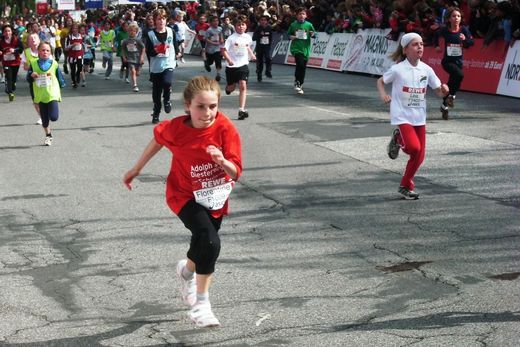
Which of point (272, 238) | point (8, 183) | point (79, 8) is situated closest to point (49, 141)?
point (8, 183)

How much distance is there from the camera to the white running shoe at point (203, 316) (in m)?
5.91

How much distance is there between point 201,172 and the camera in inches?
237

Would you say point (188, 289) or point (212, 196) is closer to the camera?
point (212, 196)

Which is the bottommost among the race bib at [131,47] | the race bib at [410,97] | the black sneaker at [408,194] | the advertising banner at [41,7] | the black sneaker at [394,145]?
the advertising banner at [41,7]

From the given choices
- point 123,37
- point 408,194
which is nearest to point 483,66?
point 123,37

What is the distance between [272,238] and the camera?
851cm

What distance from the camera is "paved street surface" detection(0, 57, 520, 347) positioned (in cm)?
600

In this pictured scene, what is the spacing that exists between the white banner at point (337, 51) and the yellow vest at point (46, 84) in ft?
45.8

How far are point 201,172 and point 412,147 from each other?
4.73m

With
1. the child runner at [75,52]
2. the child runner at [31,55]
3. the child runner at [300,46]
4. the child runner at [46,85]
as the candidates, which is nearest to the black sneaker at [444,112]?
the child runner at [300,46]

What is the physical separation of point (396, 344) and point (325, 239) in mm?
2864

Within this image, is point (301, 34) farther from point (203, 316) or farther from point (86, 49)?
point (203, 316)

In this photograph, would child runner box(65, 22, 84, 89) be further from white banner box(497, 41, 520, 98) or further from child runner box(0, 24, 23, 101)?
white banner box(497, 41, 520, 98)

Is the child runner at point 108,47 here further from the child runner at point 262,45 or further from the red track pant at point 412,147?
the red track pant at point 412,147
